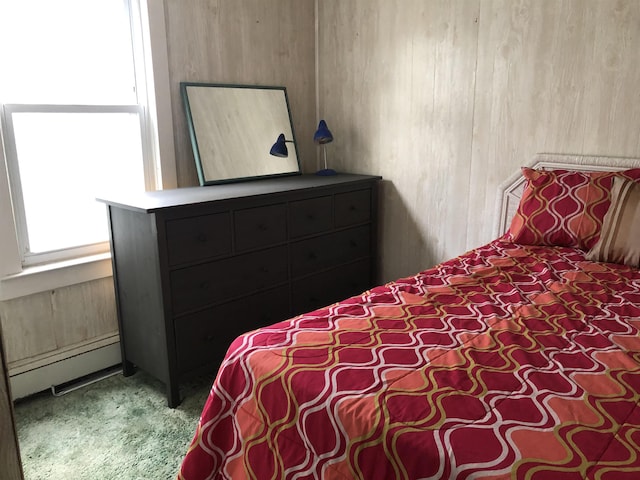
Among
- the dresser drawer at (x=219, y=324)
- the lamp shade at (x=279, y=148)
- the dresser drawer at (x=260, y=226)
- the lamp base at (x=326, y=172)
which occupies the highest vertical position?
the lamp shade at (x=279, y=148)

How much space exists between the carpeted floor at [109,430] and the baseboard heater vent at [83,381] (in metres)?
0.03

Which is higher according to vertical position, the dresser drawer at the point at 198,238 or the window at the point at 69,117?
the window at the point at 69,117

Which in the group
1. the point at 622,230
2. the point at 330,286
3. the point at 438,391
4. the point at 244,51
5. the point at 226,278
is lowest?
the point at 330,286

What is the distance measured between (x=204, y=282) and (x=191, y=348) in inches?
12.0

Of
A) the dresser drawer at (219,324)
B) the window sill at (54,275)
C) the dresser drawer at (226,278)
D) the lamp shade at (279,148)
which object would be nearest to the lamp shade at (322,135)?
the lamp shade at (279,148)

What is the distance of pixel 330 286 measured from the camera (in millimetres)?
2934

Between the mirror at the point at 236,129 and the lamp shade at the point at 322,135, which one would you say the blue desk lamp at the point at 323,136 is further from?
the mirror at the point at 236,129

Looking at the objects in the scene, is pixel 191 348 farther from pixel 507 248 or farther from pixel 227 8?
pixel 227 8

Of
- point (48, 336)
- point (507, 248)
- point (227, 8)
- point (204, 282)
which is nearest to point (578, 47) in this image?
point (507, 248)

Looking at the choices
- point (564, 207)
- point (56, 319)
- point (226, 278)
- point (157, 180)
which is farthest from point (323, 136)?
point (56, 319)

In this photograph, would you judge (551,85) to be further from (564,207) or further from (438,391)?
(438,391)

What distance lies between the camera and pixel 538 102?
2.47 meters

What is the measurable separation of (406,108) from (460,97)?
34 centimetres

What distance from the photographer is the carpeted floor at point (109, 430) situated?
1872 mm
